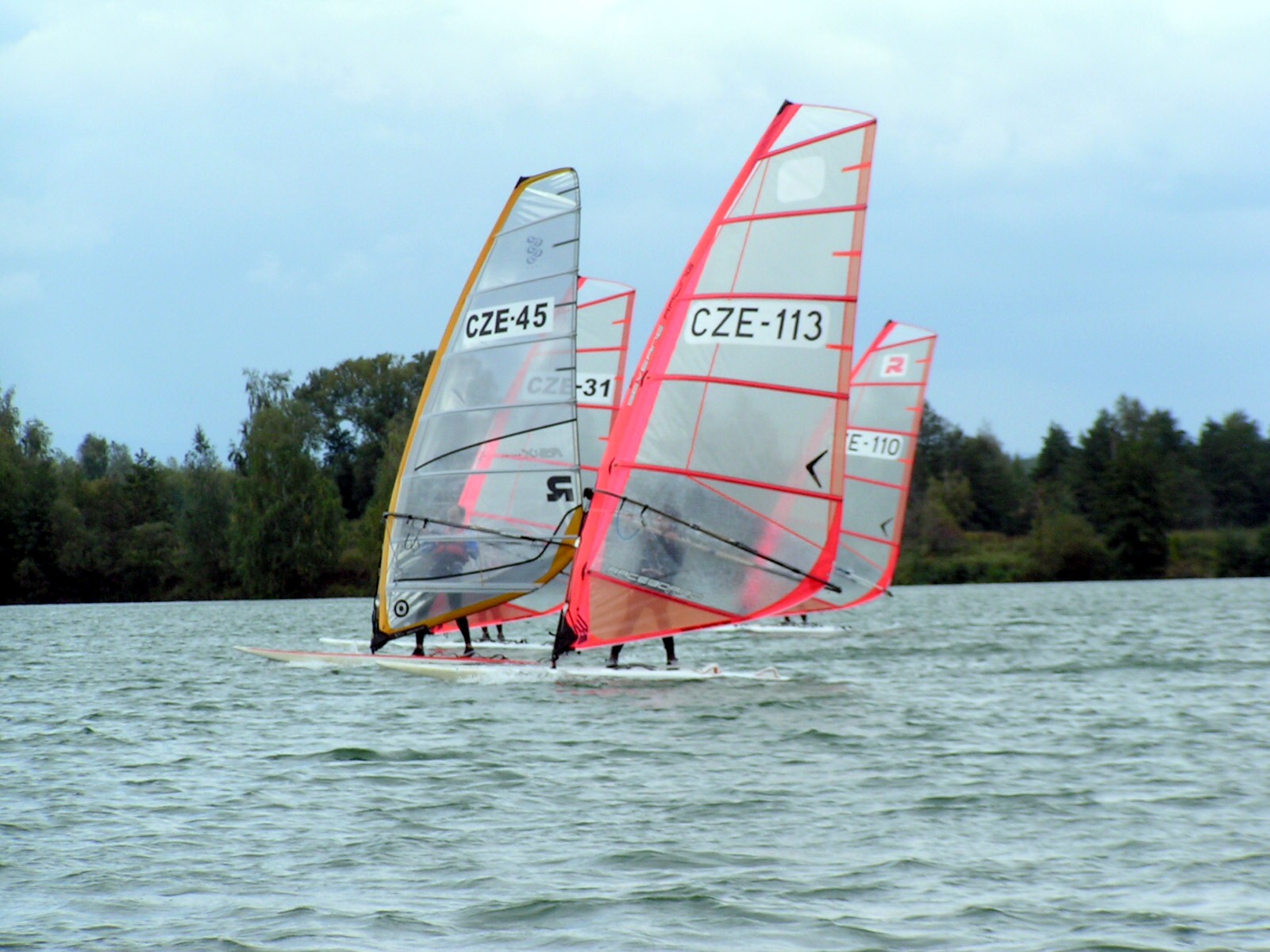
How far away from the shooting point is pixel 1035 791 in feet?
30.7

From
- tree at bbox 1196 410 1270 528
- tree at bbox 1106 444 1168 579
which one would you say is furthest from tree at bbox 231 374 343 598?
tree at bbox 1196 410 1270 528

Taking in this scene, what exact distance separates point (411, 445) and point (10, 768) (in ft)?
26.9

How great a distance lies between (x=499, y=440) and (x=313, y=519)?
1595 inches

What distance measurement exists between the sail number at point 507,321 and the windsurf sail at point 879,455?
10.9 m

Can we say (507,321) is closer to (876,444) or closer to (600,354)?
(600,354)

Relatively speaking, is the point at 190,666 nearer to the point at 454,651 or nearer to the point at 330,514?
the point at 454,651

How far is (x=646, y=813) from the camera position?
8828 mm

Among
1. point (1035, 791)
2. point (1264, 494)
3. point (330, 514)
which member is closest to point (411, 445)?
point (1035, 791)

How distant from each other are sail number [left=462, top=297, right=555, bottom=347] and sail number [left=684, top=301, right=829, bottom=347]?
10.3 feet

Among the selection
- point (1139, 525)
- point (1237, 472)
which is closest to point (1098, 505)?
point (1139, 525)

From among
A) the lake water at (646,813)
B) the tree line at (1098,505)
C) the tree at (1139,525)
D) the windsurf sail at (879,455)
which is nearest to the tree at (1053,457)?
the tree line at (1098,505)

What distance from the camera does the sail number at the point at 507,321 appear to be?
18125mm

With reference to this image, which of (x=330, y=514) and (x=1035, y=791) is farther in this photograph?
(x=330, y=514)

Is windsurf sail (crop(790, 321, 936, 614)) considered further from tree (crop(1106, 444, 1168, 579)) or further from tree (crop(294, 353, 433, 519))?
tree (crop(294, 353, 433, 519))
